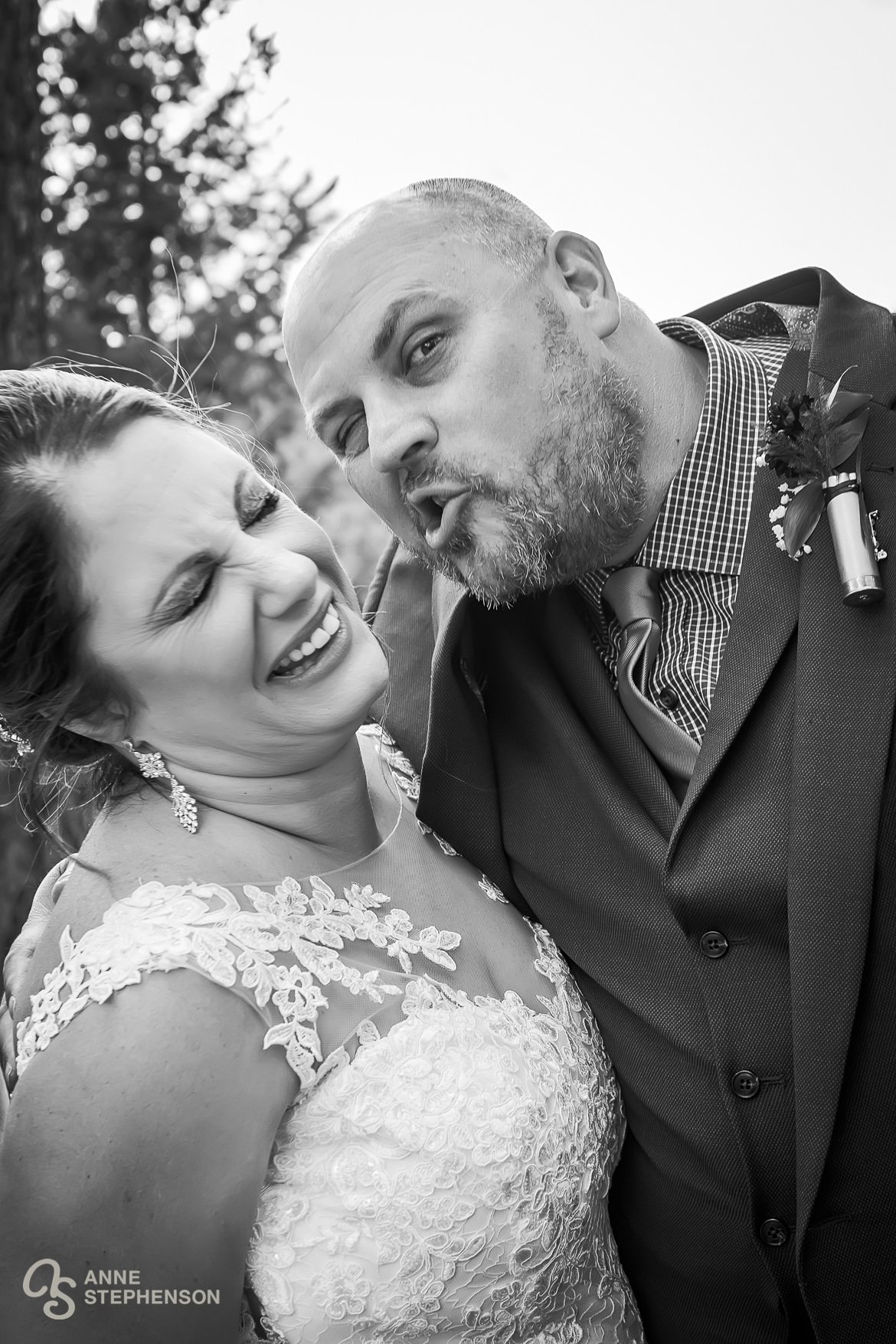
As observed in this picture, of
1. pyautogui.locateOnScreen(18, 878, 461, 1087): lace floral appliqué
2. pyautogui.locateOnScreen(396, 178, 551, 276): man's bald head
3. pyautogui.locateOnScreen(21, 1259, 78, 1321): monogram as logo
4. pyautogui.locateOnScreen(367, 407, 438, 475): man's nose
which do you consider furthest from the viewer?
pyautogui.locateOnScreen(396, 178, 551, 276): man's bald head

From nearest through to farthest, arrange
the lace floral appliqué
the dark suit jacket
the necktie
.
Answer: the lace floral appliqué → the dark suit jacket → the necktie

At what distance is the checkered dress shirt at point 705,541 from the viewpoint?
2.47 metres

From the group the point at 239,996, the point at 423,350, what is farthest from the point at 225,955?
the point at 423,350

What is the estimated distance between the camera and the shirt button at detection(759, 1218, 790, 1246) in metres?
2.11

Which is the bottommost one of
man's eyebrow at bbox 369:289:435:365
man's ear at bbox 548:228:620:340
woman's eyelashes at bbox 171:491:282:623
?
woman's eyelashes at bbox 171:491:282:623

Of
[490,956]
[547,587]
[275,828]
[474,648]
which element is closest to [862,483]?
[547,587]

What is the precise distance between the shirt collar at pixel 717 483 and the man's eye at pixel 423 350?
649 mm

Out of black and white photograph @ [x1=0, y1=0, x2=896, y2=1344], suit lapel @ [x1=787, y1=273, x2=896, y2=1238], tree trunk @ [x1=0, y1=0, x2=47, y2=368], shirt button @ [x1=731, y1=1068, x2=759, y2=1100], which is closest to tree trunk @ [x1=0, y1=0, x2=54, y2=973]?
tree trunk @ [x1=0, y1=0, x2=47, y2=368]

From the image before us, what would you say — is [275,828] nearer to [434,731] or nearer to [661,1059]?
[434,731]

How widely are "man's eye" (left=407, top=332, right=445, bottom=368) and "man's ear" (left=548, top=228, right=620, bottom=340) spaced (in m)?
0.37

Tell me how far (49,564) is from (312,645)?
1.75 ft

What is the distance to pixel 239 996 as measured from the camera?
192 centimetres

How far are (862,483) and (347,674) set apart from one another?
1.12m

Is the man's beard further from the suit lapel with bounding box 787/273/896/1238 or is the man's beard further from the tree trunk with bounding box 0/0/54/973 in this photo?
the tree trunk with bounding box 0/0/54/973
